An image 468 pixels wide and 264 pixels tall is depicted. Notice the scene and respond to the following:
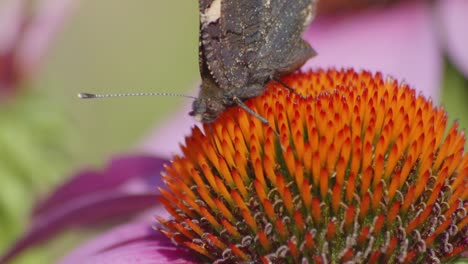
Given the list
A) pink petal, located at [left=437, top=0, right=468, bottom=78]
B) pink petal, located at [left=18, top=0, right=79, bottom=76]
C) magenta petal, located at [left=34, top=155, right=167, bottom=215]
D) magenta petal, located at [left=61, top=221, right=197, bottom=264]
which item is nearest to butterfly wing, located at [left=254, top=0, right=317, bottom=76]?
magenta petal, located at [left=61, top=221, right=197, bottom=264]

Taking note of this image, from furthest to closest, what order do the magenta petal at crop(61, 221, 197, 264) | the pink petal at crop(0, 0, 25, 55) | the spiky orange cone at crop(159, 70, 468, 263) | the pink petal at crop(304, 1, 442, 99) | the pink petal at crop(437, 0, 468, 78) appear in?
the pink petal at crop(0, 0, 25, 55) → the pink petal at crop(304, 1, 442, 99) → the pink petal at crop(437, 0, 468, 78) → the magenta petal at crop(61, 221, 197, 264) → the spiky orange cone at crop(159, 70, 468, 263)

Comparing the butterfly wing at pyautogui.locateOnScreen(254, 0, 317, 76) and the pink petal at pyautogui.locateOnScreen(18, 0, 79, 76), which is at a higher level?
the pink petal at pyautogui.locateOnScreen(18, 0, 79, 76)

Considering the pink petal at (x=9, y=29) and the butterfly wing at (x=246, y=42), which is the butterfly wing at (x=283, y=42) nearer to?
the butterfly wing at (x=246, y=42)

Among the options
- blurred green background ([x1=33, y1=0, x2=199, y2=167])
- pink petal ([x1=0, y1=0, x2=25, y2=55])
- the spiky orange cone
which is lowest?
the spiky orange cone

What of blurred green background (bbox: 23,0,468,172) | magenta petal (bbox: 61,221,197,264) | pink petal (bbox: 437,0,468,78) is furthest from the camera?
blurred green background (bbox: 23,0,468,172)

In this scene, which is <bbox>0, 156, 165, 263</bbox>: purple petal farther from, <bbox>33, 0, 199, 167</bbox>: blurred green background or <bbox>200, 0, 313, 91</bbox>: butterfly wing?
<bbox>33, 0, 199, 167</bbox>: blurred green background

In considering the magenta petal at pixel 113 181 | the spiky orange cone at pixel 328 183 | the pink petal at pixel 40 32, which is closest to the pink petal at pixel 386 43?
the magenta petal at pixel 113 181

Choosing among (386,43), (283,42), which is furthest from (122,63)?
(283,42)
